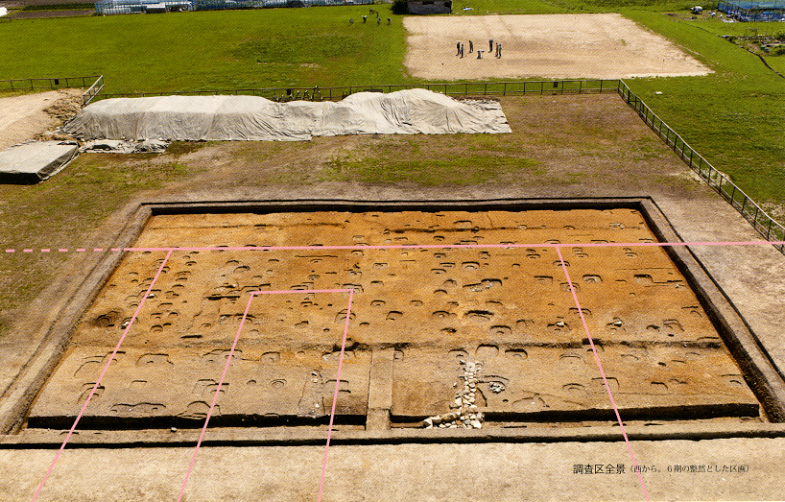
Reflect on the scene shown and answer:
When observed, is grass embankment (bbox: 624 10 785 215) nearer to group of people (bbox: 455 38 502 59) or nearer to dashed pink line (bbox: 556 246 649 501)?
dashed pink line (bbox: 556 246 649 501)

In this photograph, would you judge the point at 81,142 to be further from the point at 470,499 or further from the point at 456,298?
the point at 470,499

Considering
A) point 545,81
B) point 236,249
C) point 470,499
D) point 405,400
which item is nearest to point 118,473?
point 405,400

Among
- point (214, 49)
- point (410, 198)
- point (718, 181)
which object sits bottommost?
point (410, 198)

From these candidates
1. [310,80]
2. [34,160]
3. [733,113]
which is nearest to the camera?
[34,160]

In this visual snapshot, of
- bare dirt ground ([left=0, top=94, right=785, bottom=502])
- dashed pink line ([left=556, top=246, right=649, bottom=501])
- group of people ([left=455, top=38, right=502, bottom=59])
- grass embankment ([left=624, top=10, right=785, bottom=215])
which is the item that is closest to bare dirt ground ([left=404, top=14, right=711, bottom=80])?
group of people ([left=455, top=38, right=502, bottom=59])

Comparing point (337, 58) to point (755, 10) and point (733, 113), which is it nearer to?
point (733, 113)

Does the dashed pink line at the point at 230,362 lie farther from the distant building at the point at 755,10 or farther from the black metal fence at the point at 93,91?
the distant building at the point at 755,10

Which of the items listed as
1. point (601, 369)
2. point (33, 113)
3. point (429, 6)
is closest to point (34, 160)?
point (33, 113)
